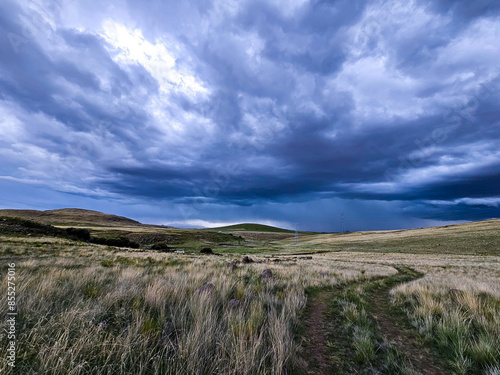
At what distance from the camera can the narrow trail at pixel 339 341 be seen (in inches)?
155

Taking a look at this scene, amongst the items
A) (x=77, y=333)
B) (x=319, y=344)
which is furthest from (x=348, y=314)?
(x=77, y=333)

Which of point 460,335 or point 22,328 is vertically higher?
point 22,328

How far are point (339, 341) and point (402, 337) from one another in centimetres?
179

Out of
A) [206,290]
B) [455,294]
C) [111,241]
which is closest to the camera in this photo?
[206,290]

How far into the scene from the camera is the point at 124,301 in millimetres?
5043

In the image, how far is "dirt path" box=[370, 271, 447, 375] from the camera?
161 inches

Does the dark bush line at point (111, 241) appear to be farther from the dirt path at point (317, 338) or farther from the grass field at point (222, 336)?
the dirt path at point (317, 338)

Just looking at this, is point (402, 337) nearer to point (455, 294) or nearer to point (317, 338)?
point (317, 338)

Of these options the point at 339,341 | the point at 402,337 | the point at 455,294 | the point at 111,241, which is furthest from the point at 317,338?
the point at 111,241

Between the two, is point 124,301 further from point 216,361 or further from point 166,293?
point 216,361

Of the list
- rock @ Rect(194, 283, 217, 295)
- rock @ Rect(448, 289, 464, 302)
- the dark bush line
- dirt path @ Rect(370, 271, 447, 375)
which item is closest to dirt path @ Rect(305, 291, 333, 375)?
dirt path @ Rect(370, 271, 447, 375)

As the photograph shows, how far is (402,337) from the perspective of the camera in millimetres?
5359

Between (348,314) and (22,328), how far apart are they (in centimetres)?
741

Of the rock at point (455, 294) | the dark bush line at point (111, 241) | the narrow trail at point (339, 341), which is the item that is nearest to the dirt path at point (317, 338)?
the narrow trail at point (339, 341)
